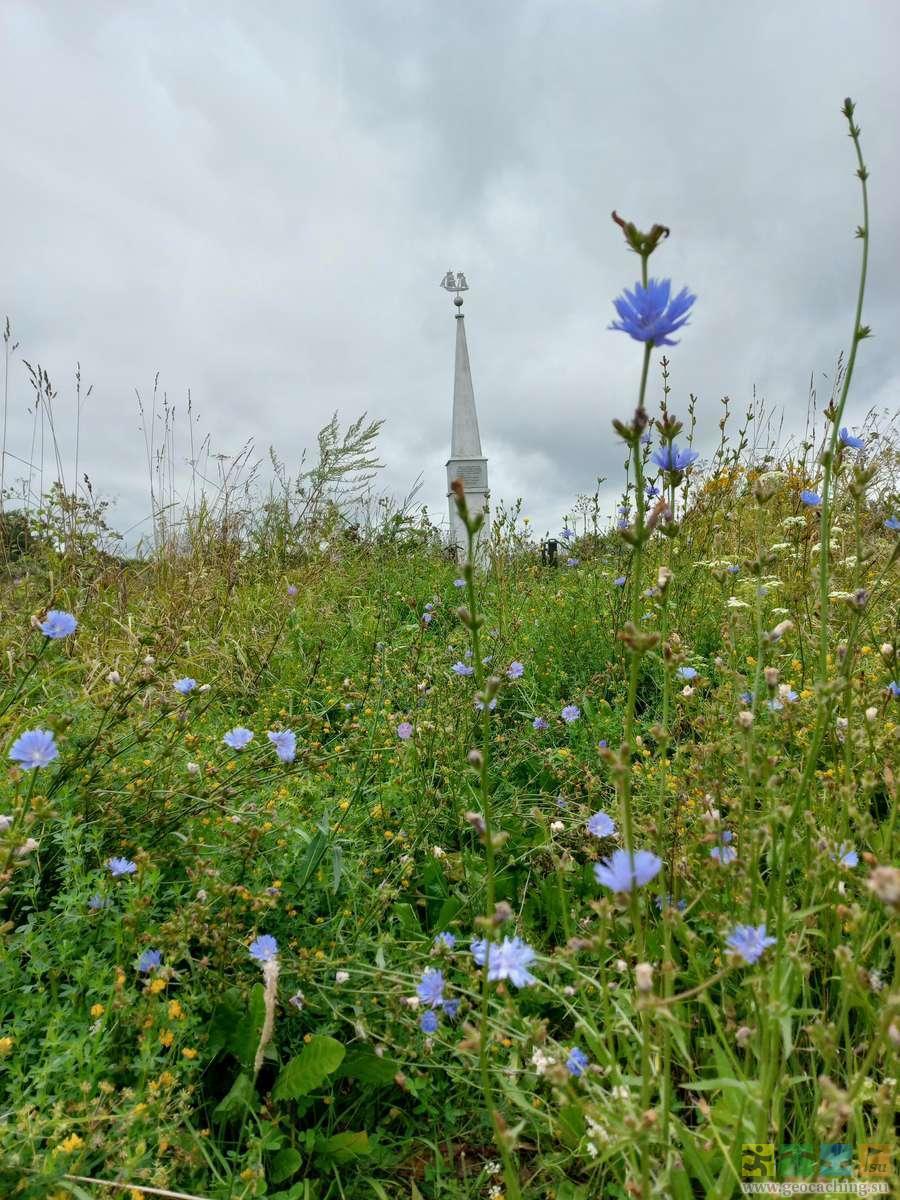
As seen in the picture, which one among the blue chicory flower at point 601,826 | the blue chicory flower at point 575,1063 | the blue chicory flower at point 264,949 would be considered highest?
the blue chicory flower at point 601,826

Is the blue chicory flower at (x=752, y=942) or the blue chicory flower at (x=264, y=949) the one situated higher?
the blue chicory flower at (x=752, y=942)

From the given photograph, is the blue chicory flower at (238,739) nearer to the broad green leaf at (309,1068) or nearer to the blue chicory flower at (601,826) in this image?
the broad green leaf at (309,1068)

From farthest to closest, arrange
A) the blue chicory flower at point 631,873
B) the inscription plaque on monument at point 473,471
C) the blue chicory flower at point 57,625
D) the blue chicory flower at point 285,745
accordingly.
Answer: the inscription plaque on monument at point 473,471 → the blue chicory flower at point 285,745 → the blue chicory flower at point 57,625 → the blue chicory flower at point 631,873

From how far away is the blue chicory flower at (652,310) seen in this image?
2.74ft

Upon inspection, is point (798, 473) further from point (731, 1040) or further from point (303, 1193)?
point (303, 1193)

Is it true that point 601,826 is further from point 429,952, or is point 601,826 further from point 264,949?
point 264,949

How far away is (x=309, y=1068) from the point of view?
122 cm

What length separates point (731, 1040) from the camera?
3.98ft

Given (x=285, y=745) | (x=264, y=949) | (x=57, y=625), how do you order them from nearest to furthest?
(x=264, y=949) → (x=57, y=625) → (x=285, y=745)

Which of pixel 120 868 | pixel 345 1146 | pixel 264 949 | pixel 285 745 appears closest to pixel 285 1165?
pixel 345 1146

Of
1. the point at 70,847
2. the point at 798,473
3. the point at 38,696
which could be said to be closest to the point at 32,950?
the point at 70,847

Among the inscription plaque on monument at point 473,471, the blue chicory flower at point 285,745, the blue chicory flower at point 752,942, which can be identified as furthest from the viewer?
the inscription plaque on monument at point 473,471

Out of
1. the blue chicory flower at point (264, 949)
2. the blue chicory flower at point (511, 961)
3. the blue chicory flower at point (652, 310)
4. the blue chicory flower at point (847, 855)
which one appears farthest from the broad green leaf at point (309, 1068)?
the blue chicory flower at point (652, 310)

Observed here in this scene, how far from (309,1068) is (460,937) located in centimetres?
55
